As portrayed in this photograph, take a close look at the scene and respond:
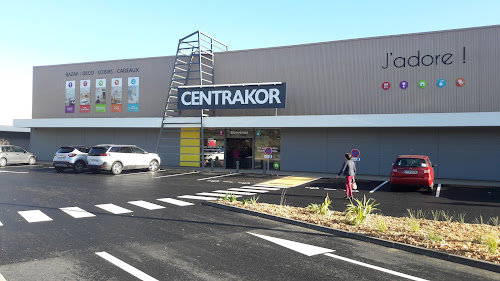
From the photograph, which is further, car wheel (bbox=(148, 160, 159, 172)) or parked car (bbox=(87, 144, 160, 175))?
car wheel (bbox=(148, 160, 159, 172))

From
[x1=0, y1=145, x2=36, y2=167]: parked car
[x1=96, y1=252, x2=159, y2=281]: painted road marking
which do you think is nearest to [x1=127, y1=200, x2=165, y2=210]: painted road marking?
[x1=96, y1=252, x2=159, y2=281]: painted road marking

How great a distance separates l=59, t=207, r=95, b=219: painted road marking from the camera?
30.6ft

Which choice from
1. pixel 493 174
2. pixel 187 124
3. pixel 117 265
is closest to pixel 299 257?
pixel 117 265

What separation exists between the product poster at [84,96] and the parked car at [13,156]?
16.7ft

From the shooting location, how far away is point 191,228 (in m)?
8.24

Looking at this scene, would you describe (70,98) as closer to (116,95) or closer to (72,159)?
(116,95)

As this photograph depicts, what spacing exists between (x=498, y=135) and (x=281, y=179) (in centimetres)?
1105

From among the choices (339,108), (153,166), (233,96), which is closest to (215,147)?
(233,96)

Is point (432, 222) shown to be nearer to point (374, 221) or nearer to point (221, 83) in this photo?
point (374, 221)

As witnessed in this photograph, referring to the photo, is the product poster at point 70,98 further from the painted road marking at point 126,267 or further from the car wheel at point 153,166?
the painted road marking at point 126,267

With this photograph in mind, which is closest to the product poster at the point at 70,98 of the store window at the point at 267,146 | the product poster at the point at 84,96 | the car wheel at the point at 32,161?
the product poster at the point at 84,96

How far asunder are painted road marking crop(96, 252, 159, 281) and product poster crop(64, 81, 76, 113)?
1041 inches

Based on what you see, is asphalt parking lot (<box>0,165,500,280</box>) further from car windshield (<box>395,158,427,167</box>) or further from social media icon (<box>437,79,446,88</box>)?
social media icon (<box>437,79,446,88</box>)

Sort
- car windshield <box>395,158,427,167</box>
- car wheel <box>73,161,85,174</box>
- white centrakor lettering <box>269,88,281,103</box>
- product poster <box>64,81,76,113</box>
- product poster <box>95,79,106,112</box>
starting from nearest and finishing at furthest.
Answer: car windshield <box>395,158,427,167</box>
car wheel <box>73,161,85,174</box>
white centrakor lettering <box>269,88,281,103</box>
product poster <box>95,79,106,112</box>
product poster <box>64,81,76,113</box>
